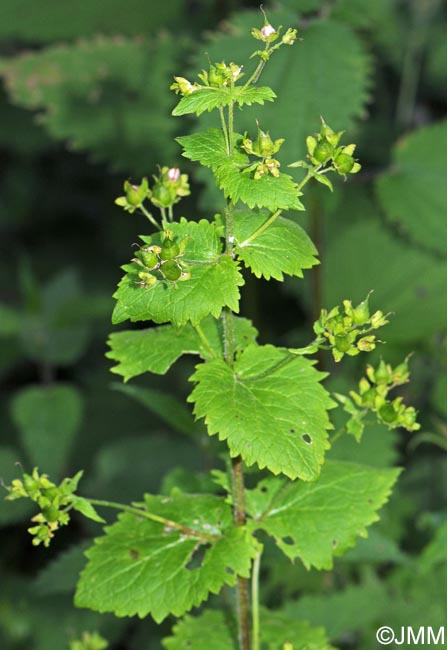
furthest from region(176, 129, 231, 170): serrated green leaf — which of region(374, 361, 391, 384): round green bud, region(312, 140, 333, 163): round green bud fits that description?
region(374, 361, 391, 384): round green bud

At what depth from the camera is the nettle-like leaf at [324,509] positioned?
1574 mm

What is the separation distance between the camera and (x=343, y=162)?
1330 millimetres

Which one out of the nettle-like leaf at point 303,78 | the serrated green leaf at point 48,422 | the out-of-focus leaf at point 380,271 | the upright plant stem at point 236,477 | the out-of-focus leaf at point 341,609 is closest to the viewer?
the upright plant stem at point 236,477

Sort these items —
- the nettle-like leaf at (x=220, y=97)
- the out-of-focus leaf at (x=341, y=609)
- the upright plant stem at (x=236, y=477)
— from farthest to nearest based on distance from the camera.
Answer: the out-of-focus leaf at (x=341, y=609), the upright plant stem at (x=236, y=477), the nettle-like leaf at (x=220, y=97)

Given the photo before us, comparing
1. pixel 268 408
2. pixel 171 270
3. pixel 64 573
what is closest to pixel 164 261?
pixel 171 270

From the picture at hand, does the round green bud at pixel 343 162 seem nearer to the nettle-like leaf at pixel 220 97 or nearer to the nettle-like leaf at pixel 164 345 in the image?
the nettle-like leaf at pixel 220 97

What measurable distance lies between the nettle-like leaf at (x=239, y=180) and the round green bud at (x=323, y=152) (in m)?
0.06

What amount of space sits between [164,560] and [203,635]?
28 centimetres

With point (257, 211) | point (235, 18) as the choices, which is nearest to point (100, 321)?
point (235, 18)

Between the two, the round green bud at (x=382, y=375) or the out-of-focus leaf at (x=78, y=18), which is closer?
the round green bud at (x=382, y=375)

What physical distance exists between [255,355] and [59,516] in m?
0.41

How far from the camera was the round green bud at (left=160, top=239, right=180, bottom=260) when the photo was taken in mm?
1301

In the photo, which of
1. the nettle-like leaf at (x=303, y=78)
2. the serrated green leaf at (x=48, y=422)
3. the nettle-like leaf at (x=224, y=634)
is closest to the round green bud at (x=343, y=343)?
the nettle-like leaf at (x=224, y=634)

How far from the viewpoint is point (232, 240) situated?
1396mm
